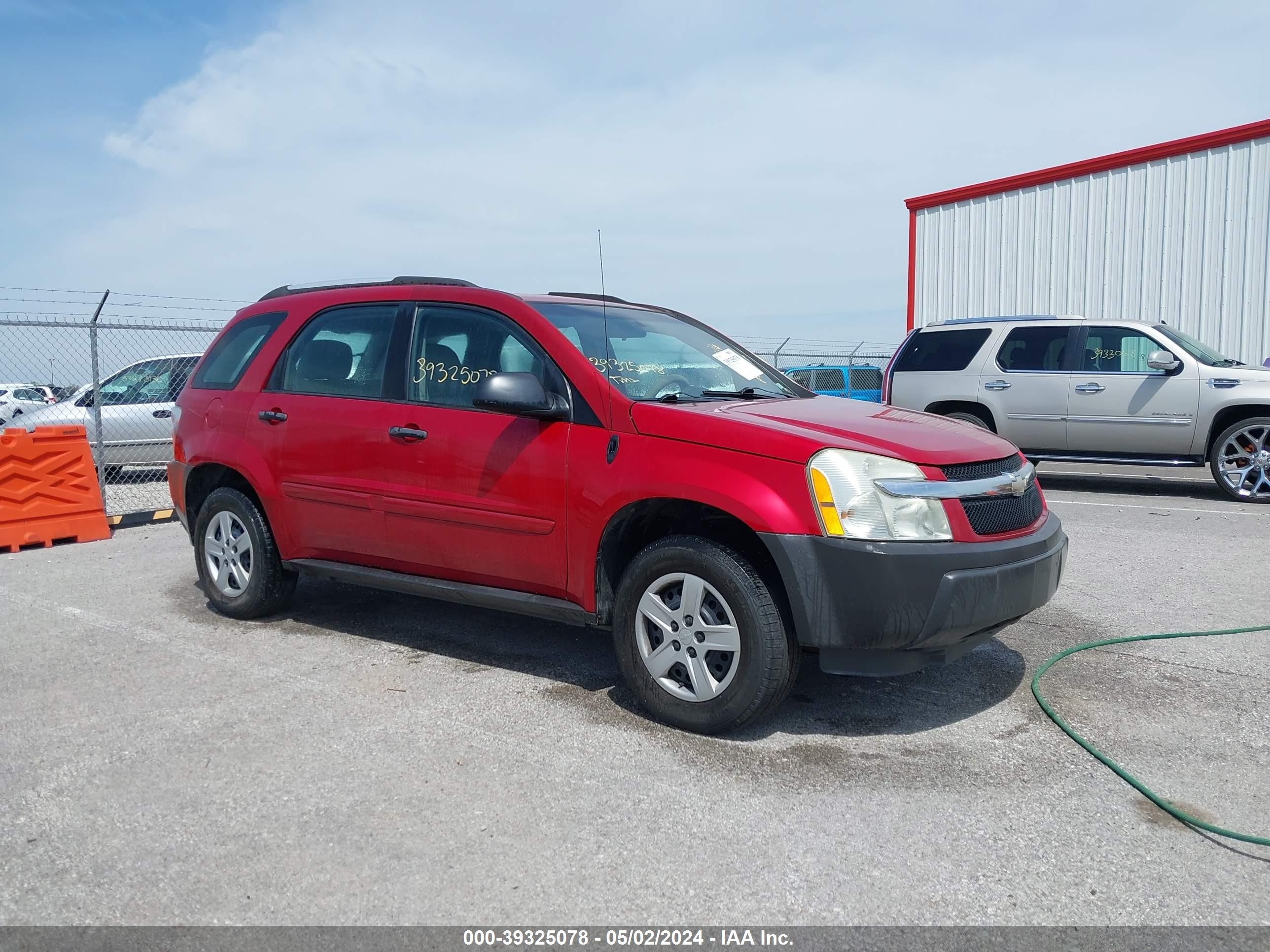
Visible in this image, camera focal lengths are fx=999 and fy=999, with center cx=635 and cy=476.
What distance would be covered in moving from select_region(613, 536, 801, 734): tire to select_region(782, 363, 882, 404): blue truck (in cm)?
1513

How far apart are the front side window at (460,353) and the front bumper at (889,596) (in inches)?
60.0

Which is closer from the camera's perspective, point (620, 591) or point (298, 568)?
point (620, 591)

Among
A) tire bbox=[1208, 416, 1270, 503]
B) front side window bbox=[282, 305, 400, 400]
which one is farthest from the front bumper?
tire bbox=[1208, 416, 1270, 503]

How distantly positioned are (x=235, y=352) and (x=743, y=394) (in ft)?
9.78

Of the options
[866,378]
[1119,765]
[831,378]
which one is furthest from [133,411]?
[866,378]

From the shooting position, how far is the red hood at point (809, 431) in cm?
357

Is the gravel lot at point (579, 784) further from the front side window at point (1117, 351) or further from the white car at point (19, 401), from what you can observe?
the white car at point (19, 401)

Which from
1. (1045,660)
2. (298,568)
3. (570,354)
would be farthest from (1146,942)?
(298,568)

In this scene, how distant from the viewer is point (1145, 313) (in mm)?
14914

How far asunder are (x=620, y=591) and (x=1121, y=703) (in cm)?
209

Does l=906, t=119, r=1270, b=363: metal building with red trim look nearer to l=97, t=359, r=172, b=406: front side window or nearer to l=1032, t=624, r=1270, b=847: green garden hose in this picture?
l=1032, t=624, r=1270, b=847: green garden hose

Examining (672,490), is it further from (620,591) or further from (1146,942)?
(1146,942)

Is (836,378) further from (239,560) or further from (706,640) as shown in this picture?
(706,640)

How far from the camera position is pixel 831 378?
19672 mm
